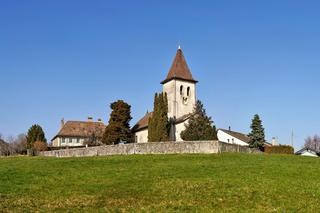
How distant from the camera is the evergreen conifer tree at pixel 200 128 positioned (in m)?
63.8

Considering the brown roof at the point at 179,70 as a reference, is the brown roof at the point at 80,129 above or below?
below

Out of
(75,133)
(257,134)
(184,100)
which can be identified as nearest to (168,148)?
(257,134)

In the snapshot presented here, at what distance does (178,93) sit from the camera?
263 feet

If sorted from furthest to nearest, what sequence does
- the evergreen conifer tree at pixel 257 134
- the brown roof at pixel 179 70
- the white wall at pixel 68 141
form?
the white wall at pixel 68 141 < the brown roof at pixel 179 70 < the evergreen conifer tree at pixel 257 134

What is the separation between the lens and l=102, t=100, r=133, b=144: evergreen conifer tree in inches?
2955

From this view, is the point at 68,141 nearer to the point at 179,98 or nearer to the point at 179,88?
the point at 179,98

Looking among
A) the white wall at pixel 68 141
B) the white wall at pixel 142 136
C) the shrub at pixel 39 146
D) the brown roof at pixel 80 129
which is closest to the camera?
the shrub at pixel 39 146

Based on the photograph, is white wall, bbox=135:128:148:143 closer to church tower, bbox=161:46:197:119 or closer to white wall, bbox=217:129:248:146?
church tower, bbox=161:46:197:119

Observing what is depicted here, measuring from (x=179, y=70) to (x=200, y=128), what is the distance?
63.9ft

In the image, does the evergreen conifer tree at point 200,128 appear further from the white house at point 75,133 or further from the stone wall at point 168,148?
the white house at point 75,133

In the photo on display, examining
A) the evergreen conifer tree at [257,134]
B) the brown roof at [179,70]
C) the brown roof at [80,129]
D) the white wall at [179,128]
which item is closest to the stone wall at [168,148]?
the evergreen conifer tree at [257,134]

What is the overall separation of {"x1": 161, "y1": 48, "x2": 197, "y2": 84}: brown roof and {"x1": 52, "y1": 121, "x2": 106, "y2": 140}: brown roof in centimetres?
2353

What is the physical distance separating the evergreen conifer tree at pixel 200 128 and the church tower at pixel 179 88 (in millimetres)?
12358

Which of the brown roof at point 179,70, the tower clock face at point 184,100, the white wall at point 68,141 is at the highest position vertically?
the brown roof at point 179,70
